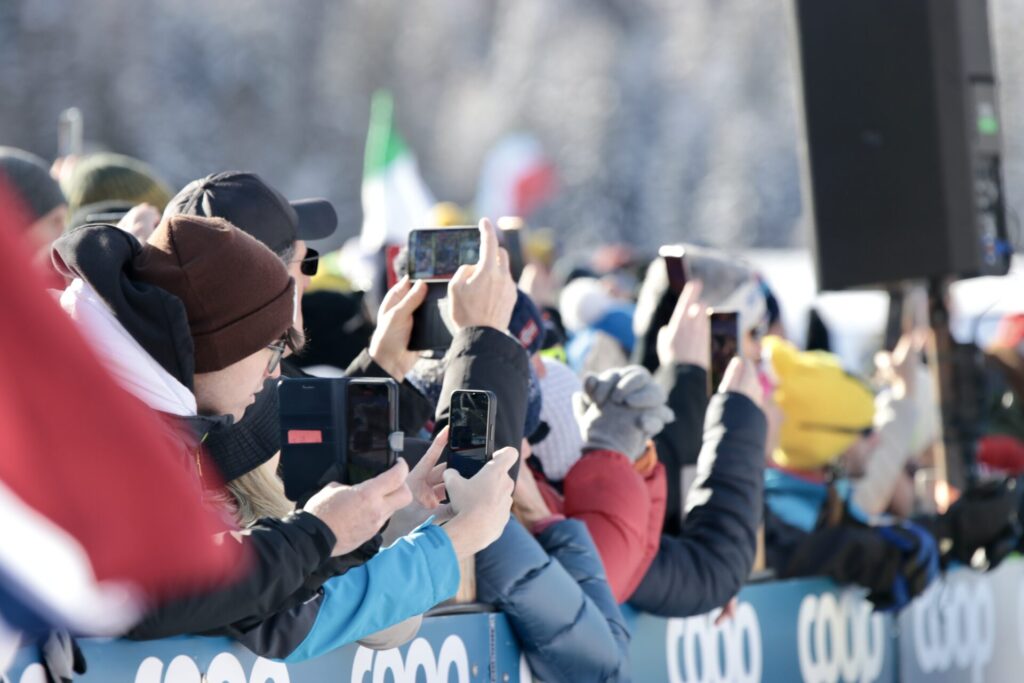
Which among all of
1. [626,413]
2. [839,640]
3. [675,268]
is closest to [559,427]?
[626,413]

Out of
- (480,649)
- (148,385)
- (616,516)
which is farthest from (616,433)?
(148,385)

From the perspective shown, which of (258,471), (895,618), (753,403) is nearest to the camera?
(258,471)

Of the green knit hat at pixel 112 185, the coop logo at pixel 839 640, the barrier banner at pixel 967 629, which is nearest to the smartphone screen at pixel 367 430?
the green knit hat at pixel 112 185

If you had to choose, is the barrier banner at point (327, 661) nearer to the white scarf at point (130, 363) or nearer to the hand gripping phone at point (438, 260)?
the white scarf at point (130, 363)

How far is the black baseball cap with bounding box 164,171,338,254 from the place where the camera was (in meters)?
3.66

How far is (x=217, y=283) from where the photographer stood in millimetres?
3004

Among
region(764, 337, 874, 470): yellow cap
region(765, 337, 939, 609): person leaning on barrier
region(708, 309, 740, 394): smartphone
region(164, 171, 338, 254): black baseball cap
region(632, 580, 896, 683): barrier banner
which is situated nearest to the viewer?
region(164, 171, 338, 254): black baseball cap

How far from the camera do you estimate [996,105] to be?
22.9ft

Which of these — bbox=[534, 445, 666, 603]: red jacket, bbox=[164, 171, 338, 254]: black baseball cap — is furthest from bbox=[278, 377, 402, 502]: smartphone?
bbox=[534, 445, 666, 603]: red jacket

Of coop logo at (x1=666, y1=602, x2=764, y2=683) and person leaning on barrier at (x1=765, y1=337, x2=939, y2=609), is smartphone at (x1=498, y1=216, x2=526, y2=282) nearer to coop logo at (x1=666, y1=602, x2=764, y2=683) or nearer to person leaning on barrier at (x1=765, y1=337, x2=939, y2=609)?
coop logo at (x1=666, y1=602, x2=764, y2=683)

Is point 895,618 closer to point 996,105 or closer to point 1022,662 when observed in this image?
point 1022,662

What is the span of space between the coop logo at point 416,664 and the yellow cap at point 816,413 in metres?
2.25

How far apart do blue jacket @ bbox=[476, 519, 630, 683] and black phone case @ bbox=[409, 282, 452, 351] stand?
0.41 m

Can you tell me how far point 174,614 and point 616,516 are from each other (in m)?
1.64
